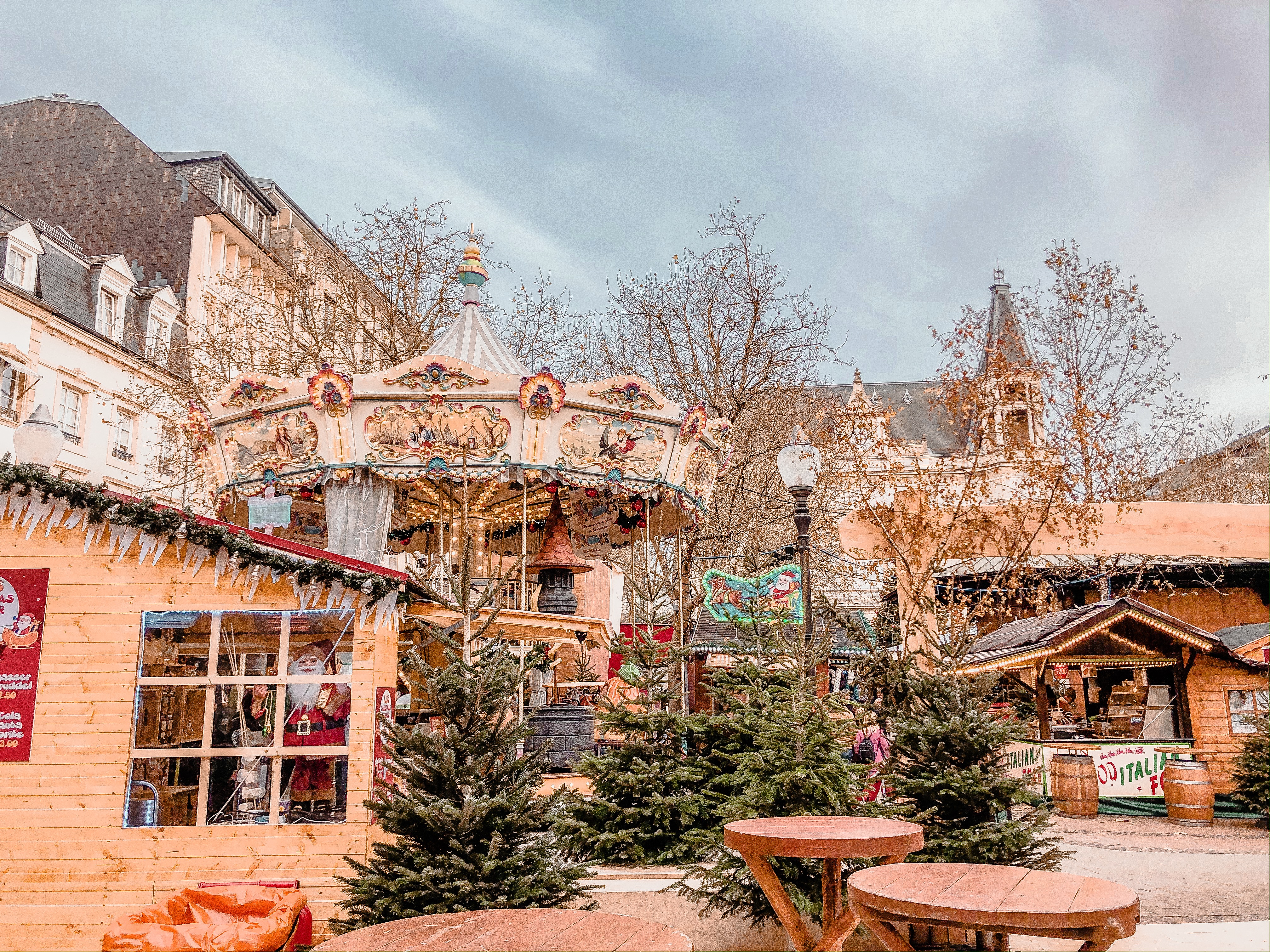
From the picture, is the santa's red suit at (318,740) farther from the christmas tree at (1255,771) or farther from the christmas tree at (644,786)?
the christmas tree at (1255,771)

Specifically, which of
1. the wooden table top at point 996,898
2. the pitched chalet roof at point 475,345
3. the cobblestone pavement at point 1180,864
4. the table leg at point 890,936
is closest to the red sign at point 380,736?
the table leg at point 890,936

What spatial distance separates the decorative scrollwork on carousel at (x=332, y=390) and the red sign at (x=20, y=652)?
4.16 meters

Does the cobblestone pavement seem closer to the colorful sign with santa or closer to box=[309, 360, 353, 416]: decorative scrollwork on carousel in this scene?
the colorful sign with santa

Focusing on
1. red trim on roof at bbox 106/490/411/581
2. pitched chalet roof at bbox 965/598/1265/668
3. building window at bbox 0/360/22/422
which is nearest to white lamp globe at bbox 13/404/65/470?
red trim on roof at bbox 106/490/411/581

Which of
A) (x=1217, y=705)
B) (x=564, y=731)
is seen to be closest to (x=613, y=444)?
(x=564, y=731)

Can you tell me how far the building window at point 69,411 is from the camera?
23.4 metres

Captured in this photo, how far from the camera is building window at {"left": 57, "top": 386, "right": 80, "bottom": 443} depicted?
76.7 ft

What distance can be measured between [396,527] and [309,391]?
5927mm

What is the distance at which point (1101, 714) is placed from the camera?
58.4 ft

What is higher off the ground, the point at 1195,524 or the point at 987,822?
the point at 1195,524

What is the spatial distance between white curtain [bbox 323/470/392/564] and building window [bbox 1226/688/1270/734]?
13.6 metres

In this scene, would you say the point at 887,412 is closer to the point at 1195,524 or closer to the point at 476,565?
the point at 1195,524

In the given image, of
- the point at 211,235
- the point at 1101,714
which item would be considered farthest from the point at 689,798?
the point at 211,235

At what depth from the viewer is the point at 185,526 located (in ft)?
21.8
